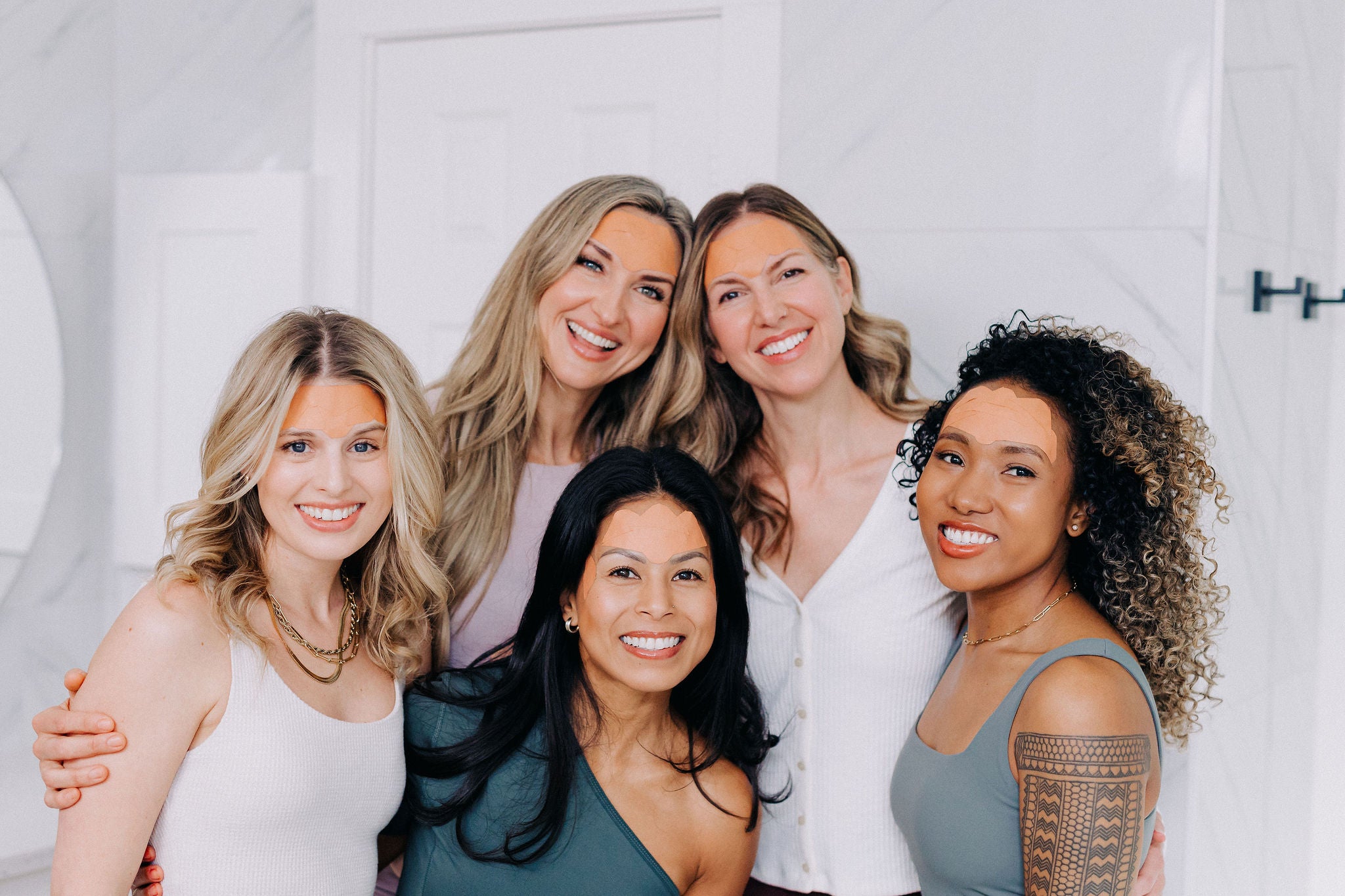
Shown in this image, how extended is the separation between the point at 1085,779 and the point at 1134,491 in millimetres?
406

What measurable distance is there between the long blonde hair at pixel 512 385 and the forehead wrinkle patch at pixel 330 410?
508 millimetres

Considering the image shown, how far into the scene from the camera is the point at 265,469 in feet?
5.48

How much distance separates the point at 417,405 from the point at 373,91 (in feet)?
6.09

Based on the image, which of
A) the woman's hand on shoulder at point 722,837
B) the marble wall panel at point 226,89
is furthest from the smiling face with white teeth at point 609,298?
the marble wall panel at point 226,89

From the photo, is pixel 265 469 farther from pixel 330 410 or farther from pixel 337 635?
pixel 337 635

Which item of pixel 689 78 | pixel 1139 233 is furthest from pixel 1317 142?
pixel 689 78

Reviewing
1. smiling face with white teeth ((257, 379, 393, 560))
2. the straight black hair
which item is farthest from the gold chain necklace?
smiling face with white teeth ((257, 379, 393, 560))

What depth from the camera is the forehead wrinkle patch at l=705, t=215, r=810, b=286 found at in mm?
2102

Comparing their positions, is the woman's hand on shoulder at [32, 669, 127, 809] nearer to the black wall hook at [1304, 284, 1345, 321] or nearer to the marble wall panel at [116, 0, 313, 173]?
the marble wall panel at [116, 0, 313, 173]

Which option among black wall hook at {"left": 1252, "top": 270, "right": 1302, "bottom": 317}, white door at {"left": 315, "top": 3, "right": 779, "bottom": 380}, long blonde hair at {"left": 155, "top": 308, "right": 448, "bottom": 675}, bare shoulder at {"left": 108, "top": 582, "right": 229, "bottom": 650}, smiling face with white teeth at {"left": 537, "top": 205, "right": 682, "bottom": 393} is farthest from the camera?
white door at {"left": 315, "top": 3, "right": 779, "bottom": 380}

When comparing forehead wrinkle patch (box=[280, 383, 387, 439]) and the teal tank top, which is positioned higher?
forehead wrinkle patch (box=[280, 383, 387, 439])

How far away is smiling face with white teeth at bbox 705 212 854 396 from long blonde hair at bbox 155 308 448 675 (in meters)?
0.60

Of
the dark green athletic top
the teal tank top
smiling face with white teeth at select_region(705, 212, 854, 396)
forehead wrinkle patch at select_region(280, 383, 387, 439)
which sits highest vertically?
smiling face with white teeth at select_region(705, 212, 854, 396)

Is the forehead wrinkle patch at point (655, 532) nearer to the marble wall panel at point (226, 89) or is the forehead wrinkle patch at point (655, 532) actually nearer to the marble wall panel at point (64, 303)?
the marble wall panel at point (64, 303)
